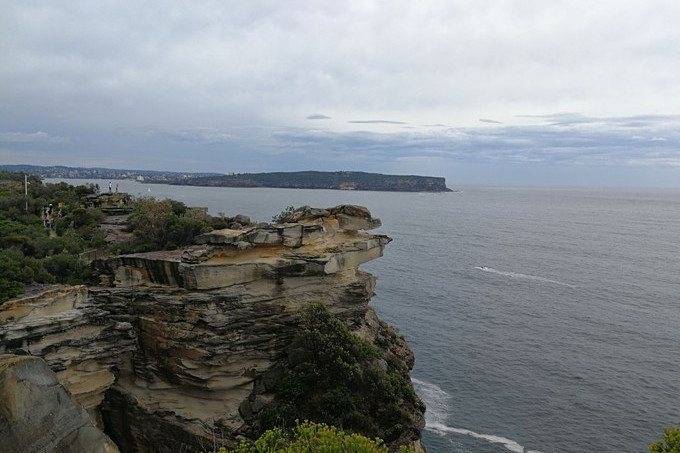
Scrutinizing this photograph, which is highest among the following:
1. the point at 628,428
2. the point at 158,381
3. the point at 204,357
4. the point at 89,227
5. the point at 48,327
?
the point at 89,227

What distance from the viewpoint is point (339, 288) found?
2667cm

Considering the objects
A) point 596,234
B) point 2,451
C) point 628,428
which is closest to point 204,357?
point 2,451

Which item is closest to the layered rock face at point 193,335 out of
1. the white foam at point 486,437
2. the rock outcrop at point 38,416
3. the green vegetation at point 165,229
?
the green vegetation at point 165,229

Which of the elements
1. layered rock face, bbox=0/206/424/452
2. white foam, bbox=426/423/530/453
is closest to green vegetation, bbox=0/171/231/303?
layered rock face, bbox=0/206/424/452

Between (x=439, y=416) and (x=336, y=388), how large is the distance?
41.3 ft

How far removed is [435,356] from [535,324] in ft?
42.6

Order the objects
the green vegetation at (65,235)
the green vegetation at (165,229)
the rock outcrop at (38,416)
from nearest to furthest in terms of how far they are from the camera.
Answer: the rock outcrop at (38,416) → the green vegetation at (65,235) → the green vegetation at (165,229)

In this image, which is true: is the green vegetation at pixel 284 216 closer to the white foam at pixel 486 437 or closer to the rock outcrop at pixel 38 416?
the white foam at pixel 486 437

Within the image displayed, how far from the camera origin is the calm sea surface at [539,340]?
32250 millimetres

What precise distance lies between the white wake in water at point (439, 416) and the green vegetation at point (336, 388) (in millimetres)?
7966

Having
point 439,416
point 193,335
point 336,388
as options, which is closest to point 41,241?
point 193,335

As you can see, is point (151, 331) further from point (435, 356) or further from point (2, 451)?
point (435, 356)

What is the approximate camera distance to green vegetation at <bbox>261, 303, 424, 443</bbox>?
23.2m

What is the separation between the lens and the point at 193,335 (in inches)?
909
